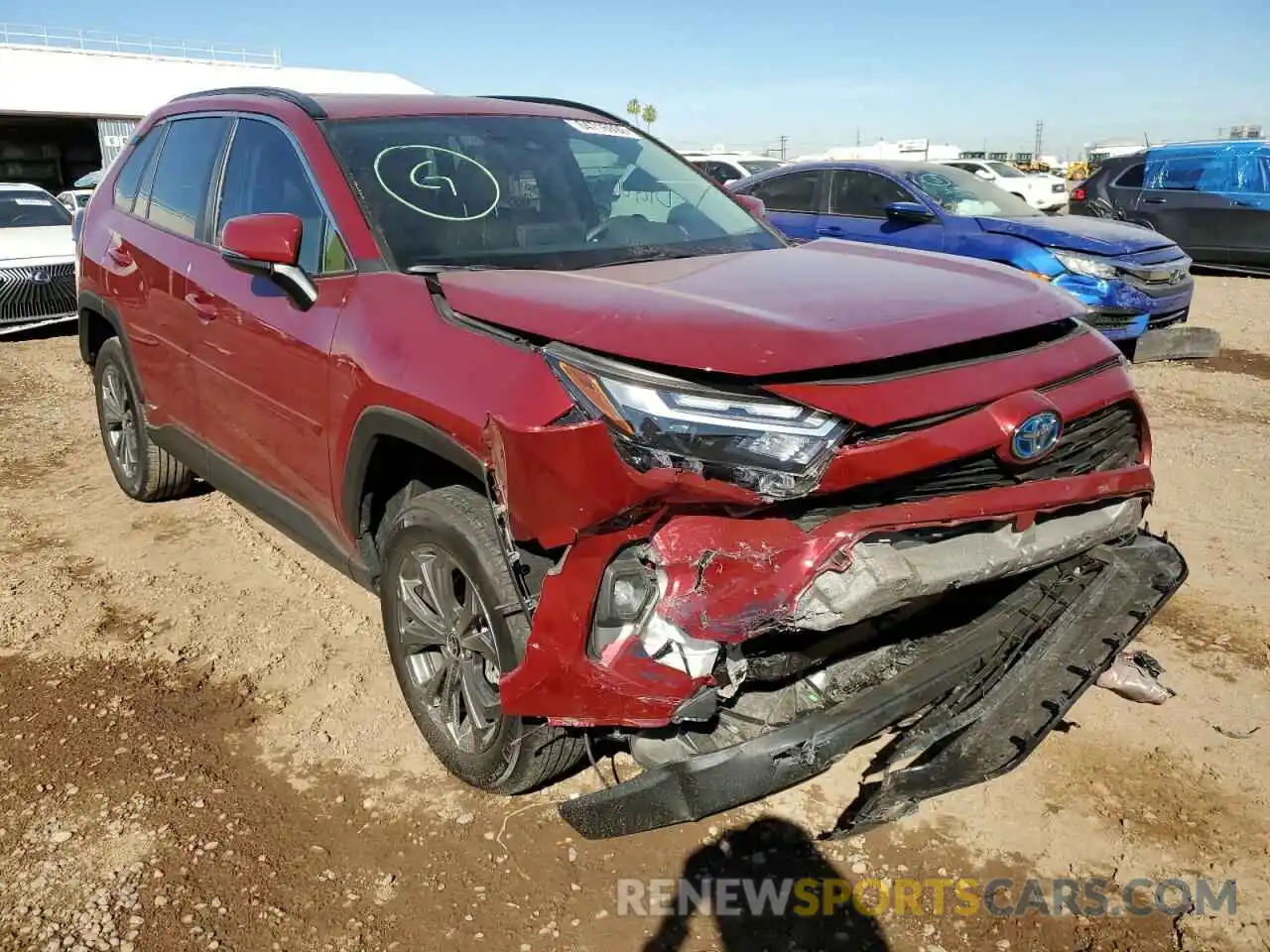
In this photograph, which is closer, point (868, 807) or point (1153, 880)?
point (868, 807)

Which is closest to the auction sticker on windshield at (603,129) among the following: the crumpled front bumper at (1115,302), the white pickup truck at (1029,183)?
the crumpled front bumper at (1115,302)

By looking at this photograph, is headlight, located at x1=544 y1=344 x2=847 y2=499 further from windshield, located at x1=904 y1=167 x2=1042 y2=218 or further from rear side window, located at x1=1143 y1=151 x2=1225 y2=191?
rear side window, located at x1=1143 y1=151 x2=1225 y2=191

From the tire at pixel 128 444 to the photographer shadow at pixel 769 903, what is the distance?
3.40 metres

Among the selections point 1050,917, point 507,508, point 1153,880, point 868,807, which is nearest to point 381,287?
point 507,508

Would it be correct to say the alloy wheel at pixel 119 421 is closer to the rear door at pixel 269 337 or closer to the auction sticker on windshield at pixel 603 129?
the rear door at pixel 269 337

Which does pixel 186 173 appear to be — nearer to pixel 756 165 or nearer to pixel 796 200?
pixel 796 200

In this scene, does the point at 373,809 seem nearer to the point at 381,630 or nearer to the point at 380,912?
the point at 380,912

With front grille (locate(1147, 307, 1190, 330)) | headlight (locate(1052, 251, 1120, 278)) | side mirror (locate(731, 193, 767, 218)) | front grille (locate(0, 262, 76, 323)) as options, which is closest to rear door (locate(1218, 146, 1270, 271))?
front grille (locate(1147, 307, 1190, 330))

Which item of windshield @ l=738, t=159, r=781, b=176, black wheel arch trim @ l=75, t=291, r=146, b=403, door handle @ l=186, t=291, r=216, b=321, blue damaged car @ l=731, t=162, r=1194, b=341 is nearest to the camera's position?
door handle @ l=186, t=291, r=216, b=321

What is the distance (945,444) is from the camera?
7.14 feet

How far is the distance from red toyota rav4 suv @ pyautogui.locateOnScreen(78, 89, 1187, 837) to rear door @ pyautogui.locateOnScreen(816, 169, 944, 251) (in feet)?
18.3

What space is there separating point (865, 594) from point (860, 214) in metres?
7.79

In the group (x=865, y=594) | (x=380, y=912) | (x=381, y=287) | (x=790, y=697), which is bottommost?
(x=380, y=912)

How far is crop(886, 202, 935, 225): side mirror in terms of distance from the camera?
27.1 feet
